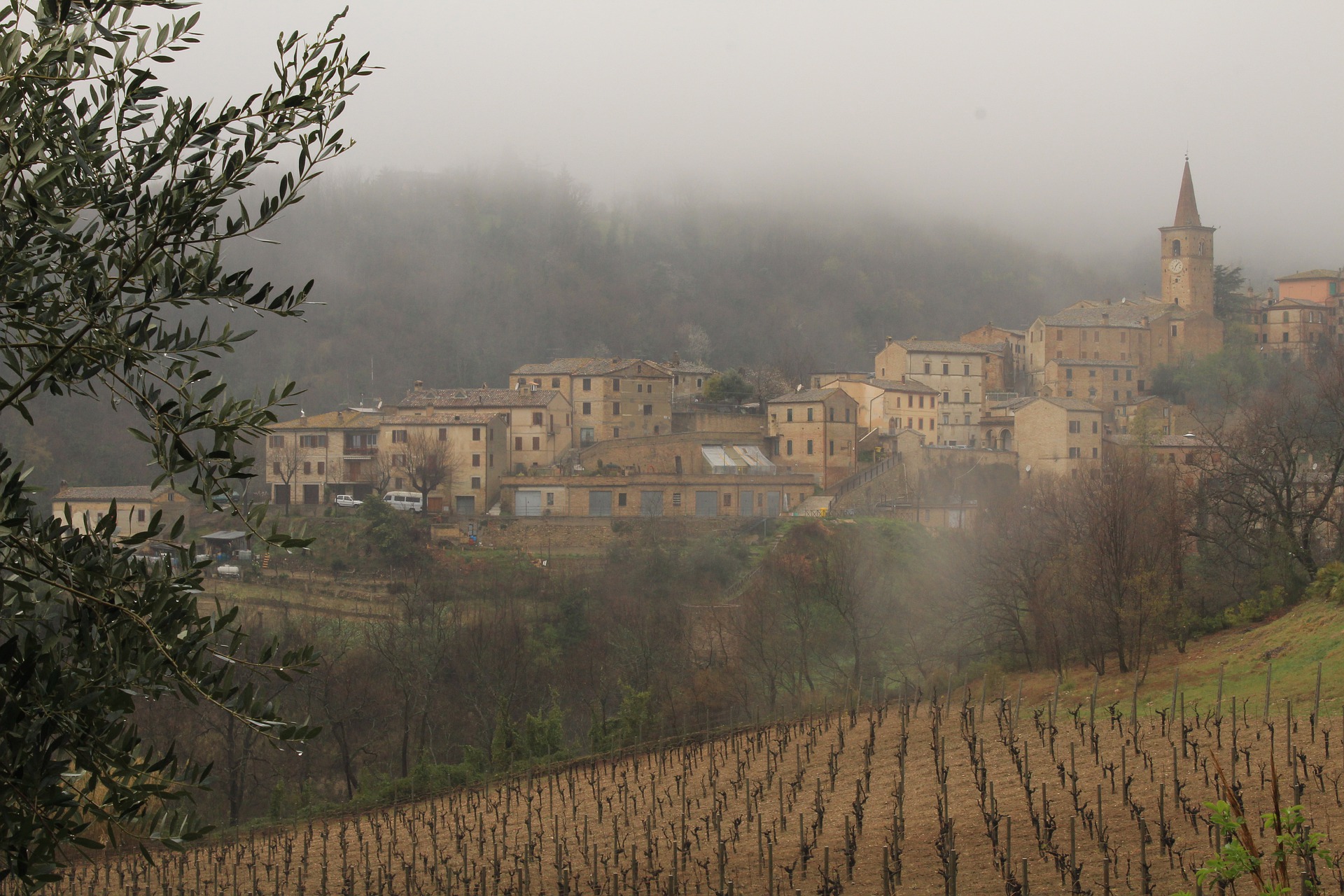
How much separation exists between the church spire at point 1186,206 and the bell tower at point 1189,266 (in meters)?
0.22

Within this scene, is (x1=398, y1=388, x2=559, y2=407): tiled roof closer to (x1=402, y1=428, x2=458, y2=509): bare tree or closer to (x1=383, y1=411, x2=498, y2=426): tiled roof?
(x1=383, y1=411, x2=498, y2=426): tiled roof

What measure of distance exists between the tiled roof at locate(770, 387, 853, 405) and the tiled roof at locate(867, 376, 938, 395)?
11.7ft

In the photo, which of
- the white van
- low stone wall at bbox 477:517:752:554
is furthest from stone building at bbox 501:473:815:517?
the white van

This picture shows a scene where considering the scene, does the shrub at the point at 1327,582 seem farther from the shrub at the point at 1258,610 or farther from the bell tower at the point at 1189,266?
the bell tower at the point at 1189,266

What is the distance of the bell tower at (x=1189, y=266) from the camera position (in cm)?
7175

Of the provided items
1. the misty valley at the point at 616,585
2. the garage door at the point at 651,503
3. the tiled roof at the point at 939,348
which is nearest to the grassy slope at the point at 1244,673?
the misty valley at the point at 616,585

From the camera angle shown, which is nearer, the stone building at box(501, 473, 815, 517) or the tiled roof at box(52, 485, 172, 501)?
the tiled roof at box(52, 485, 172, 501)

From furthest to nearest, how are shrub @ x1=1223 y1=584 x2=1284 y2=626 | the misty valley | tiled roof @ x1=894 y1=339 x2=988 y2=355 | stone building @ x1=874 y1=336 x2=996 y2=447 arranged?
tiled roof @ x1=894 y1=339 x2=988 y2=355 → stone building @ x1=874 y1=336 x2=996 y2=447 → shrub @ x1=1223 y1=584 x2=1284 y2=626 → the misty valley

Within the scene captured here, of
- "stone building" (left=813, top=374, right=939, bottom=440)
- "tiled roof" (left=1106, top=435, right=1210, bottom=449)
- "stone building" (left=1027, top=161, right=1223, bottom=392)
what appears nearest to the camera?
"tiled roof" (left=1106, top=435, right=1210, bottom=449)

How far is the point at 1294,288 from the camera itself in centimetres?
7781

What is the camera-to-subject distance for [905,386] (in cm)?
5578

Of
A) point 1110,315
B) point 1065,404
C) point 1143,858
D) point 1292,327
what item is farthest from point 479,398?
point 1292,327

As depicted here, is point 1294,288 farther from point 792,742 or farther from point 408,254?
point 792,742

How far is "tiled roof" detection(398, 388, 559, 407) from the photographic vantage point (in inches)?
1963
